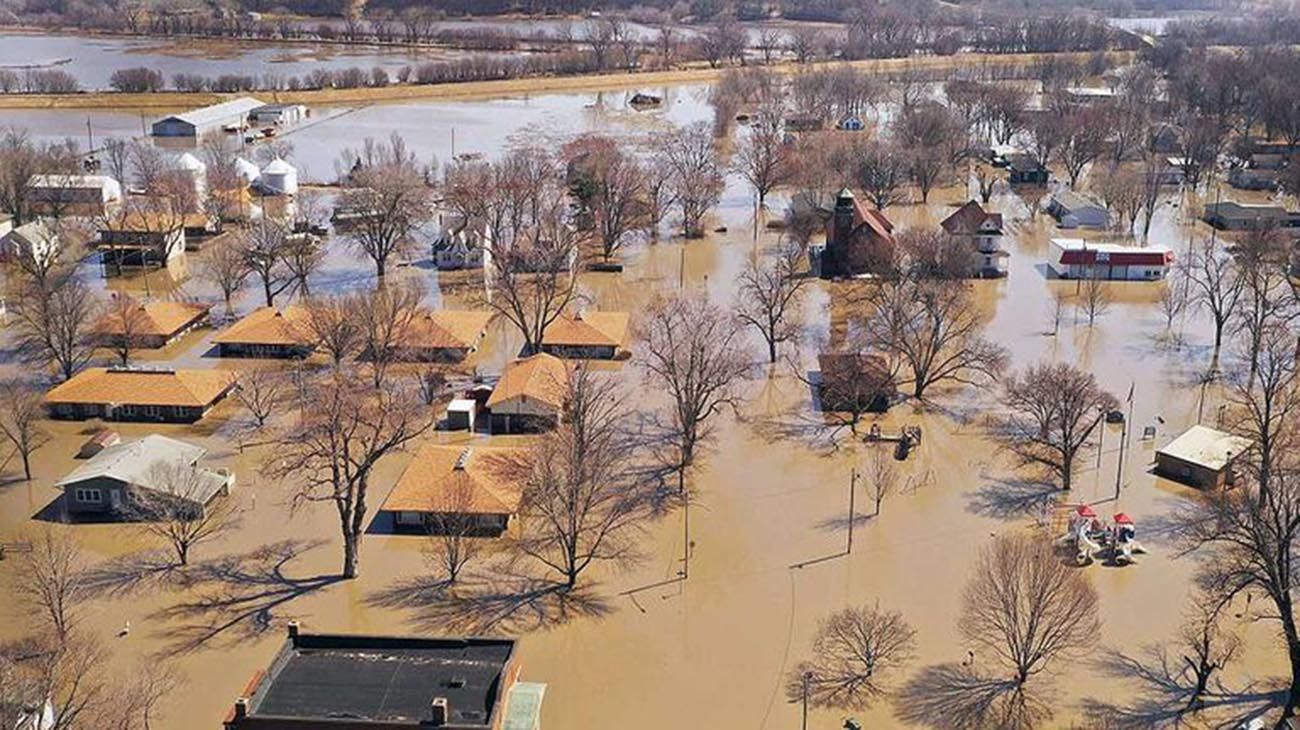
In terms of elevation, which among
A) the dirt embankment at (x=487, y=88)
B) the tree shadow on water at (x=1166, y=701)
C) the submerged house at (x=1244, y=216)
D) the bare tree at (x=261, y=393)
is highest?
the dirt embankment at (x=487, y=88)

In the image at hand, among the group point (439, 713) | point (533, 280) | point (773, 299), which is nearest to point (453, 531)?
point (439, 713)

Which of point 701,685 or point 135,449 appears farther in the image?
point 135,449

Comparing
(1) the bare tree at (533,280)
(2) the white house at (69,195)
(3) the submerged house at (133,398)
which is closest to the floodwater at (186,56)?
(2) the white house at (69,195)

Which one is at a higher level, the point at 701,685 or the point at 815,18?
the point at 815,18

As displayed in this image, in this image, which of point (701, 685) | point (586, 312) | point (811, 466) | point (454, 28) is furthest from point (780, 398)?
point (454, 28)

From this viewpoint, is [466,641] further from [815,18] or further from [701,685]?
[815,18]

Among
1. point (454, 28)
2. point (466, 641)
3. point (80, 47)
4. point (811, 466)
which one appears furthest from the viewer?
point (454, 28)

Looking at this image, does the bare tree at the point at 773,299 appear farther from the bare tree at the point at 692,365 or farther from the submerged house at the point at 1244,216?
the submerged house at the point at 1244,216
